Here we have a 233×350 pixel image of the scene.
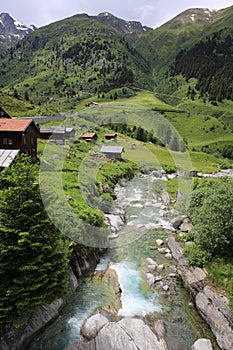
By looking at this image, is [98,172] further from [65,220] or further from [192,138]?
[192,138]

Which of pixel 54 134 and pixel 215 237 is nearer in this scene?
pixel 215 237

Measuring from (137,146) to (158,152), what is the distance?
890 cm

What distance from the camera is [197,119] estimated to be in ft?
604

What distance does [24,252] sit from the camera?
19.6 m

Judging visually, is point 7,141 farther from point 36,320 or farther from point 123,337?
point 123,337

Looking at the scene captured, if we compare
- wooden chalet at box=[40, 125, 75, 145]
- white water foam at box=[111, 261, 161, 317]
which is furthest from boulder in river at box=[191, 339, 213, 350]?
wooden chalet at box=[40, 125, 75, 145]

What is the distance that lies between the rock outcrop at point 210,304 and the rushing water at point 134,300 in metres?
0.72

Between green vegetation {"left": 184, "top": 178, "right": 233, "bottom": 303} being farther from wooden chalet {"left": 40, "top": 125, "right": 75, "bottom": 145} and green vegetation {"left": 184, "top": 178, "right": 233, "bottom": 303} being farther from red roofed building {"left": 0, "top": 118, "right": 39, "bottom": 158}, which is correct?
wooden chalet {"left": 40, "top": 125, "right": 75, "bottom": 145}

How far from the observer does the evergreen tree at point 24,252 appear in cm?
1877

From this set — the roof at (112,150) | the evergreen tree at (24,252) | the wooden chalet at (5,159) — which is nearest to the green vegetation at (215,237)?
the evergreen tree at (24,252)

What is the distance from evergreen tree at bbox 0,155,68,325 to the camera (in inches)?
739

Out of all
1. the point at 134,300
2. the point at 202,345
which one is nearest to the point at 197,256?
the point at 134,300

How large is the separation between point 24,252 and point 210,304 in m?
16.3

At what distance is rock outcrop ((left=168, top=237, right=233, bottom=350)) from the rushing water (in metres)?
0.72
